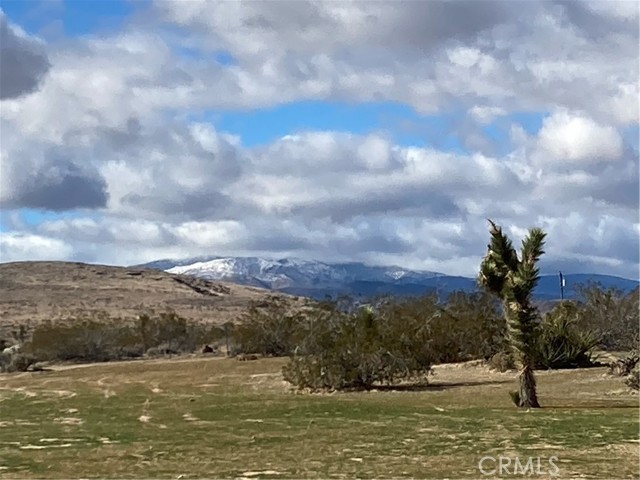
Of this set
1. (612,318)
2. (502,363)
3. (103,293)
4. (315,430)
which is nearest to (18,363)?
(502,363)

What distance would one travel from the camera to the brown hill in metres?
114

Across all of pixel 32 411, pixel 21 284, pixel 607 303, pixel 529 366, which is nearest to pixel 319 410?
pixel 529 366

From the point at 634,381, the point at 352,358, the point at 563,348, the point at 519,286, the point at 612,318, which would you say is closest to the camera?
the point at 519,286

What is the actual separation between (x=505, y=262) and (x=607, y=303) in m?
27.0

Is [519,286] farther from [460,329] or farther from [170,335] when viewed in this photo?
[170,335]

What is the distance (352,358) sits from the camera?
110 ft

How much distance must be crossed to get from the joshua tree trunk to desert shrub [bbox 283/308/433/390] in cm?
892

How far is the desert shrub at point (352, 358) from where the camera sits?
3353 cm

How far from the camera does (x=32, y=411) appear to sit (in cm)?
2738

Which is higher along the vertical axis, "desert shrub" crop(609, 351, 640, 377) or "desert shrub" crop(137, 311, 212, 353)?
"desert shrub" crop(137, 311, 212, 353)

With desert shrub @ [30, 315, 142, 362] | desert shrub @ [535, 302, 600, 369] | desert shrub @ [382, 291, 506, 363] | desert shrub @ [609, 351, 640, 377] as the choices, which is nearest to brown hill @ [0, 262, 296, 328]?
desert shrub @ [30, 315, 142, 362]

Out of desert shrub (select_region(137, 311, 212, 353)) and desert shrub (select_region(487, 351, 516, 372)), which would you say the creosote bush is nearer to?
desert shrub (select_region(137, 311, 212, 353))

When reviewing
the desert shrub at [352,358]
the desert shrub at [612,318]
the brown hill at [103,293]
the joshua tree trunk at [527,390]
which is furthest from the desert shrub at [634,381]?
the brown hill at [103,293]

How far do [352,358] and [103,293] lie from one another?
106 metres
